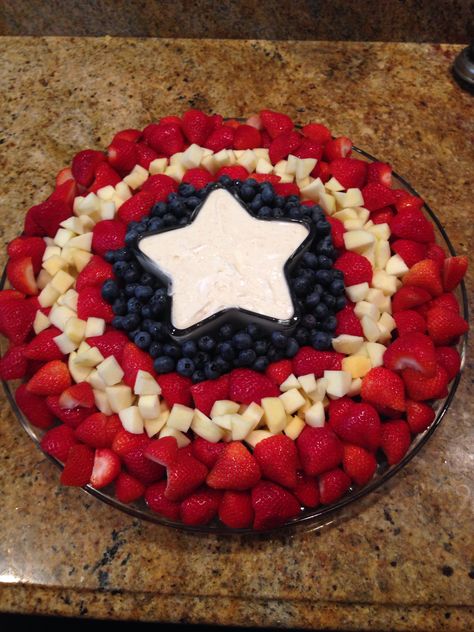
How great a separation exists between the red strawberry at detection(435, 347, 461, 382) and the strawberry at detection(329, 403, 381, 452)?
23 centimetres

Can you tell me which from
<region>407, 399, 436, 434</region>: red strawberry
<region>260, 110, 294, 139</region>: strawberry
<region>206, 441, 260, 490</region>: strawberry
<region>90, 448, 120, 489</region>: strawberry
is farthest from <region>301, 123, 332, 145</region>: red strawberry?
<region>90, 448, 120, 489</region>: strawberry

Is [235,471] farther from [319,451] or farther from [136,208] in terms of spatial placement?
[136,208]

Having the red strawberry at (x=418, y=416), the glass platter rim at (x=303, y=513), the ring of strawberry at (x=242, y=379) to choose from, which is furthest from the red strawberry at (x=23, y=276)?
the red strawberry at (x=418, y=416)

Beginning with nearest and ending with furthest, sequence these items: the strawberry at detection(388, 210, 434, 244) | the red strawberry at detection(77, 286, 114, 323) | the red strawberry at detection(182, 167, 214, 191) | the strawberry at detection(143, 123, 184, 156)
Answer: the red strawberry at detection(77, 286, 114, 323) < the strawberry at detection(388, 210, 434, 244) < the red strawberry at detection(182, 167, 214, 191) < the strawberry at detection(143, 123, 184, 156)

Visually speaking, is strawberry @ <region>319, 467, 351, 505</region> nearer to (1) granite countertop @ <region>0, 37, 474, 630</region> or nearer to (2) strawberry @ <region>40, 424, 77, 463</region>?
(1) granite countertop @ <region>0, 37, 474, 630</region>

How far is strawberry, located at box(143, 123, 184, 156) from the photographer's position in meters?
1.79

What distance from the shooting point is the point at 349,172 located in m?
1.70

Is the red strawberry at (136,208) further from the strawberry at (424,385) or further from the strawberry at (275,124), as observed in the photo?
the strawberry at (424,385)

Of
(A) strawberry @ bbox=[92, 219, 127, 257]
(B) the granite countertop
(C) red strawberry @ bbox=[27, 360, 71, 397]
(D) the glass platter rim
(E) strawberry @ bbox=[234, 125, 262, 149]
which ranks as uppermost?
(E) strawberry @ bbox=[234, 125, 262, 149]

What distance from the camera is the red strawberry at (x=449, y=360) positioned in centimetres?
141

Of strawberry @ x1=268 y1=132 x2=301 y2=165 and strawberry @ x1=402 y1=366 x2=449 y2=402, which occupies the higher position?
strawberry @ x1=268 y1=132 x2=301 y2=165

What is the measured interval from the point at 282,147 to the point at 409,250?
0.52 m

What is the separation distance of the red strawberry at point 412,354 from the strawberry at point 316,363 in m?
0.13

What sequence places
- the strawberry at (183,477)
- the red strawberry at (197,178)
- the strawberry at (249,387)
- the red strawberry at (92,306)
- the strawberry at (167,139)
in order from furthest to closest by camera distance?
the strawberry at (167,139)
the red strawberry at (197,178)
the red strawberry at (92,306)
the strawberry at (249,387)
the strawberry at (183,477)
